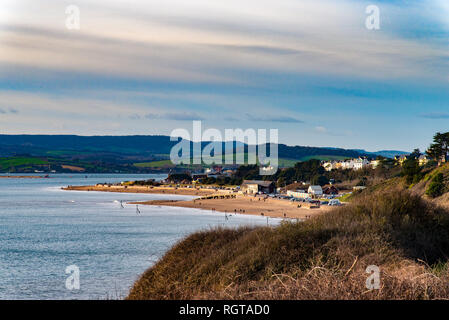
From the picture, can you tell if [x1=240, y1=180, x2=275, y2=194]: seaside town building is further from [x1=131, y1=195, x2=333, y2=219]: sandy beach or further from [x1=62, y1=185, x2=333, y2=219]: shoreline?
[x1=131, y1=195, x2=333, y2=219]: sandy beach

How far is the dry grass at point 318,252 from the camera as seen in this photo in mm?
12898

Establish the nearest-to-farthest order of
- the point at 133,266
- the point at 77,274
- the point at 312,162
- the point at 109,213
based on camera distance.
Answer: the point at 77,274
the point at 133,266
the point at 109,213
the point at 312,162

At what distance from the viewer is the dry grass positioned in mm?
12898

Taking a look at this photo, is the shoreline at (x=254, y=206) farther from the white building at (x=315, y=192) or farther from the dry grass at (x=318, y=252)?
the dry grass at (x=318, y=252)

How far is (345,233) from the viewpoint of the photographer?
16.7 metres

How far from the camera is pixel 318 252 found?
15.5 metres

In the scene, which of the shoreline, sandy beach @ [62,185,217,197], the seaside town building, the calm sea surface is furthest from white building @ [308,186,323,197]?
the calm sea surface

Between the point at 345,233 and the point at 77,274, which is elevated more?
the point at 345,233

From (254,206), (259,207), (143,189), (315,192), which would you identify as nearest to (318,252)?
(259,207)

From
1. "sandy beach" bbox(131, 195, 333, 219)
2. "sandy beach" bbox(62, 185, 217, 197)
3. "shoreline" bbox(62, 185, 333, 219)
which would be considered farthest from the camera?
"sandy beach" bbox(62, 185, 217, 197)

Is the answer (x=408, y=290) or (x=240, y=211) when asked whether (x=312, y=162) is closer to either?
(x=240, y=211)

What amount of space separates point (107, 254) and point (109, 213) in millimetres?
37821

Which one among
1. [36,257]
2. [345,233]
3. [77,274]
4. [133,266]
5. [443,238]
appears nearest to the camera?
[345,233]

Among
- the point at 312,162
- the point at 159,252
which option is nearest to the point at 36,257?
the point at 159,252
